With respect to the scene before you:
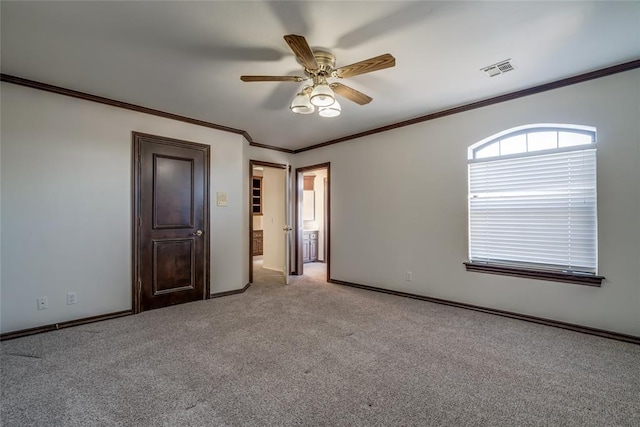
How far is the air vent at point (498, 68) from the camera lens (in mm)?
2666

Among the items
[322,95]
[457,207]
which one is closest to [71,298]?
[322,95]

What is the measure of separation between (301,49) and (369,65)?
55cm

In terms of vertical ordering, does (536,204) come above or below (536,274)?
above

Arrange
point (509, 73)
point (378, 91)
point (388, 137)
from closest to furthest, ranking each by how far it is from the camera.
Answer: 1. point (509, 73)
2. point (378, 91)
3. point (388, 137)

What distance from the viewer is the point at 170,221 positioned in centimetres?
389

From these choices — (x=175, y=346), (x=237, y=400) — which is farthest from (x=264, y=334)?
(x=237, y=400)

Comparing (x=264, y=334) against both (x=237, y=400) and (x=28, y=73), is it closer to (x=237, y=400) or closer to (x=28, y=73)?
(x=237, y=400)

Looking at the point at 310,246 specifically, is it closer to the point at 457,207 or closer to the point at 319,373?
the point at 457,207

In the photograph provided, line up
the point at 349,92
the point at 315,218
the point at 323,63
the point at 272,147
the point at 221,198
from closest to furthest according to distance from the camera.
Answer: the point at 323,63
the point at 349,92
the point at 221,198
the point at 272,147
the point at 315,218

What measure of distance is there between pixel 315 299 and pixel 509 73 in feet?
11.4

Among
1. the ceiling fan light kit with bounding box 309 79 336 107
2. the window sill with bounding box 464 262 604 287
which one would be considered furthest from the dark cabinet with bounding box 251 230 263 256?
the ceiling fan light kit with bounding box 309 79 336 107

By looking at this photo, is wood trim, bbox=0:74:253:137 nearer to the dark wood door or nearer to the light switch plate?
the dark wood door

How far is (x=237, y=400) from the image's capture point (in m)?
1.89

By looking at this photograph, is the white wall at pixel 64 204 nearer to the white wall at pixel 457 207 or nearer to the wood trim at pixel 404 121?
the wood trim at pixel 404 121
